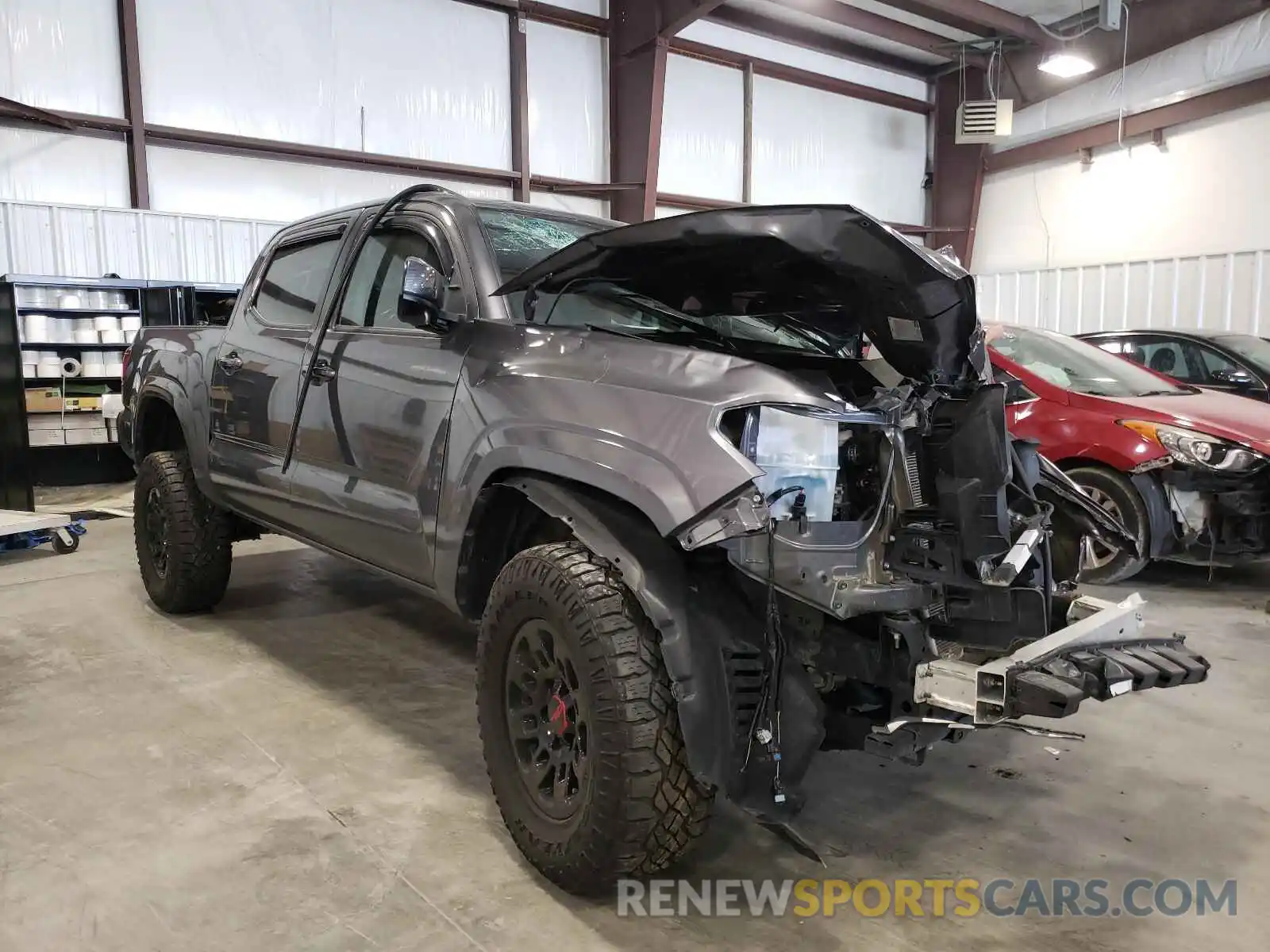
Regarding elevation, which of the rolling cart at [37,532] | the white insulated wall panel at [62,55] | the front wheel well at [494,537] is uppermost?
the white insulated wall panel at [62,55]

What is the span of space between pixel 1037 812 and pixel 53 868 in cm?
263

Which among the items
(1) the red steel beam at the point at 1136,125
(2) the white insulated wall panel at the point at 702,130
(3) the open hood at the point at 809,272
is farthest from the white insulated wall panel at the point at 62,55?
(1) the red steel beam at the point at 1136,125

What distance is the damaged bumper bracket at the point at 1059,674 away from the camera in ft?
6.19

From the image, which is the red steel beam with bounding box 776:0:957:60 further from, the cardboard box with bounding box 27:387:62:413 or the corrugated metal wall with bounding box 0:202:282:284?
the cardboard box with bounding box 27:387:62:413

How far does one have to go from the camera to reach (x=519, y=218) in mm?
3098

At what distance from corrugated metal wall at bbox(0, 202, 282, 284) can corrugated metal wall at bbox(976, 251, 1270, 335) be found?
8.30 metres

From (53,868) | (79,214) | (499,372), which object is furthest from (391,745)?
(79,214)

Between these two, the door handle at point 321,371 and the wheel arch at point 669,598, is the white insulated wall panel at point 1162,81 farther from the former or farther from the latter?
the wheel arch at point 669,598

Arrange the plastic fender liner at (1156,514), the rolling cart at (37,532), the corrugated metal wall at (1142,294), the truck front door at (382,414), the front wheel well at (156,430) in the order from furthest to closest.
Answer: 1. the corrugated metal wall at (1142,294)
2. the rolling cart at (37,532)
3. the plastic fender liner at (1156,514)
4. the front wheel well at (156,430)
5. the truck front door at (382,414)

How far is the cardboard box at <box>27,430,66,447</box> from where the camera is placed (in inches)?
363

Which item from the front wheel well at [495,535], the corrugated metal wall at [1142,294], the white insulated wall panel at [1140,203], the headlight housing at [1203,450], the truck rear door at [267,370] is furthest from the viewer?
the white insulated wall panel at [1140,203]

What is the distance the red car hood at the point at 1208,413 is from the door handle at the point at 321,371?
3926mm

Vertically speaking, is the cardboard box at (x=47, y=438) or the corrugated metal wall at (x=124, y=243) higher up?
the corrugated metal wall at (x=124, y=243)

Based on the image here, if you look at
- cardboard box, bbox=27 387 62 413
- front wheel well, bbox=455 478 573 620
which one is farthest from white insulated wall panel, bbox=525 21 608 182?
front wheel well, bbox=455 478 573 620
